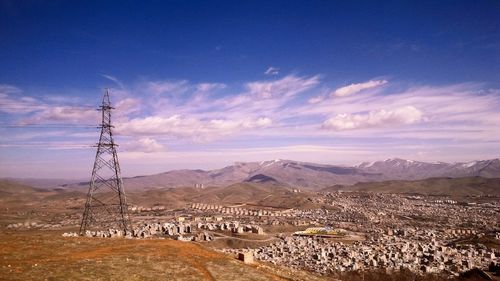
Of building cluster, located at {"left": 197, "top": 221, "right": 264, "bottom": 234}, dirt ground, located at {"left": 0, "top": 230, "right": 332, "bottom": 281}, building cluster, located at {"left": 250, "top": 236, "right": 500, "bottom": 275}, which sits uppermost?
dirt ground, located at {"left": 0, "top": 230, "right": 332, "bottom": 281}

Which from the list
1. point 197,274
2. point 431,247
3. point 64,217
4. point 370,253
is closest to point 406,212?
point 431,247

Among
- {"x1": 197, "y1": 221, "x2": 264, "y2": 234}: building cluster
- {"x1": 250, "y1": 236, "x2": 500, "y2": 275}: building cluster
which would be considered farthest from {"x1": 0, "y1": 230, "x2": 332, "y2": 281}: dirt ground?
{"x1": 197, "y1": 221, "x2": 264, "y2": 234}: building cluster

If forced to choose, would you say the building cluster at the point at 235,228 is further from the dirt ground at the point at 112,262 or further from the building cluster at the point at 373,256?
the dirt ground at the point at 112,262

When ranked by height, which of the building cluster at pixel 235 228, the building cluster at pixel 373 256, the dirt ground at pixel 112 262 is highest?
the dirt ground at pixel 112 262

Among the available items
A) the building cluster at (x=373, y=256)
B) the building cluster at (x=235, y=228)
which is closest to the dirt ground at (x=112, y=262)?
the building cluster at (x=373, y=256)

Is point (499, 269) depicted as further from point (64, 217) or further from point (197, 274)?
point (64, 217)

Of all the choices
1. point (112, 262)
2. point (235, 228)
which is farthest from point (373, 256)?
point (112, 262)

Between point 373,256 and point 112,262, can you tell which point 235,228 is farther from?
point 112,262

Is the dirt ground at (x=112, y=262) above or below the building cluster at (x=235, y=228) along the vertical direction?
above

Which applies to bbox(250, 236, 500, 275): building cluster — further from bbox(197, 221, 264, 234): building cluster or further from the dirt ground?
the dirt ground

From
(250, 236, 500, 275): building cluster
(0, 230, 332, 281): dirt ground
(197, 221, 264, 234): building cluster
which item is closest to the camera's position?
(0, 230, 332, 281): dirt ground

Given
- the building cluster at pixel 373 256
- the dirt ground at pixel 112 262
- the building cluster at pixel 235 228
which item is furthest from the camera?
the building cluster at pixel 235 228
